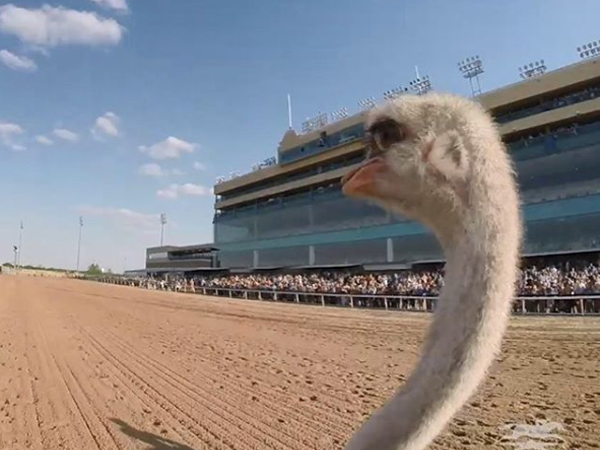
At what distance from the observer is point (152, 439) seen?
5012mm

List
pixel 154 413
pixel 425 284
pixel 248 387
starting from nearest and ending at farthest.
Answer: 1. pixel 154 413
2. pixel 248 387
3. pixel 425 284

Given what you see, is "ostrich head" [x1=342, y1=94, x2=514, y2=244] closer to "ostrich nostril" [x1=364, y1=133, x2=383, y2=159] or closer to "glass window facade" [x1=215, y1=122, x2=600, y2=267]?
"ostrich nostril" [x1=364, y1=133, x2=383, y2=159]

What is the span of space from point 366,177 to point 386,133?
16 cm

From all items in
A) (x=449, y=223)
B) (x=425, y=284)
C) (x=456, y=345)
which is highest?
(x=449, y=223)

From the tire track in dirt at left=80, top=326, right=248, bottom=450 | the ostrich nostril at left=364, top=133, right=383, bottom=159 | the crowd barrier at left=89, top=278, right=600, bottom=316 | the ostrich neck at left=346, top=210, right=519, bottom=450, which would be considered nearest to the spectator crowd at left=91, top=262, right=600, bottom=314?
the crowd barrier at left=89, top=278, right=600, bottom=316

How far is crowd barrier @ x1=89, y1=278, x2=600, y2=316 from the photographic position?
16547 millimetres

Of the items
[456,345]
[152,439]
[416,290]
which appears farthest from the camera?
[416,290]

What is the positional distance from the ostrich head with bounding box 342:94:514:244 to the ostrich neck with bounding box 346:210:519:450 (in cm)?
10

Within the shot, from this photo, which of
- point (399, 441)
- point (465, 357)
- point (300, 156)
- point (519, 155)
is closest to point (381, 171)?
point (465, 357)

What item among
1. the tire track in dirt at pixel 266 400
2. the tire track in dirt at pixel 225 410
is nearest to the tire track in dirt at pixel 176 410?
the tire track in dirt at pixel 225 410

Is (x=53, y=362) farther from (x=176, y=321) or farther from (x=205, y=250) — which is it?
(x=205, y=250)

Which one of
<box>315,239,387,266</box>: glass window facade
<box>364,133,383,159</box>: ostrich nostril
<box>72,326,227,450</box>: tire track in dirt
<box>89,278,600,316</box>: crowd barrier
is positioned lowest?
<box>72,326,227,450</box>: tire track in dirt

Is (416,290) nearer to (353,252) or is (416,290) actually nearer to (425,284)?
(425,284)

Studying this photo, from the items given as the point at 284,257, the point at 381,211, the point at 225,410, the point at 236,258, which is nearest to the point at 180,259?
the point at 236,258
